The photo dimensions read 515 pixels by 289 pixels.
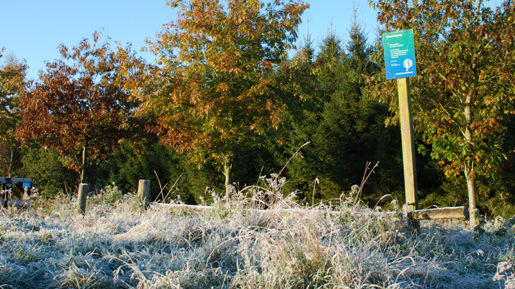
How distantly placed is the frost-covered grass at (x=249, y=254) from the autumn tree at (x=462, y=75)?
339 centimetres

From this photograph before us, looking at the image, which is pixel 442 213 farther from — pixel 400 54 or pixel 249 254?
pixel 249 254

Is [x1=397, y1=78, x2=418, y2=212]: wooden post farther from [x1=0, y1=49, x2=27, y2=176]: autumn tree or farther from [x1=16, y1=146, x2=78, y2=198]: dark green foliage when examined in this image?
[x1=16, y1=146, x2=78, y2=198]: dark green foliage

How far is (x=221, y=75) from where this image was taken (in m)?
9.25

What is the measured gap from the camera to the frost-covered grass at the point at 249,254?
2871mm

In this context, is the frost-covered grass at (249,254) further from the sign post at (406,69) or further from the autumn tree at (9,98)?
the autumn tree at (9,98)

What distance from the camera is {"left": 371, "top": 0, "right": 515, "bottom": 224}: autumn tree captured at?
23.7 ft

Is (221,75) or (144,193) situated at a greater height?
(221,75)

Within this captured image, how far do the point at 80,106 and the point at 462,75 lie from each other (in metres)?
9.44

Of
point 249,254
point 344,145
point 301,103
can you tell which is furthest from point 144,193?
point 344,145

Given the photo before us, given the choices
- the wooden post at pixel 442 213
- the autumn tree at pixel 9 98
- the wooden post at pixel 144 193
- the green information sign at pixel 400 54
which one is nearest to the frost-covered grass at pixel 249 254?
the wooden post at pixel 442 213

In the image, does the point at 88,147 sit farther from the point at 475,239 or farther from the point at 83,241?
the point at 475,239

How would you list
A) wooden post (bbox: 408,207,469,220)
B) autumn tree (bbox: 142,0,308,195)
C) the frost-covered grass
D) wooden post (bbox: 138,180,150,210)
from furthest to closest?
autumn tree (bbox: 142,0,308,195), wooden post (bbox: 138,180,150,210), wooden post (bbox: 408,207,469,220), the frost-covered grass

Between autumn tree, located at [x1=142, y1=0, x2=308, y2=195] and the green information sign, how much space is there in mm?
3973

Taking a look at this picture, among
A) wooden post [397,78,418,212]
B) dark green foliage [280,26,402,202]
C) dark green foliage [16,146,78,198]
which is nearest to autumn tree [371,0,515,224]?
dark green foliage [280,26,402,202]
